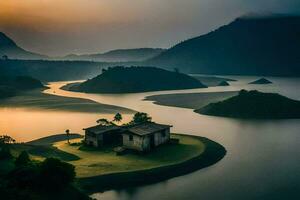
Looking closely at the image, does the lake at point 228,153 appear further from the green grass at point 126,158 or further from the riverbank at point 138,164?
the green grass at point 126,158

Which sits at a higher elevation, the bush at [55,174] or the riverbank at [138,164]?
the bush at [55,174]

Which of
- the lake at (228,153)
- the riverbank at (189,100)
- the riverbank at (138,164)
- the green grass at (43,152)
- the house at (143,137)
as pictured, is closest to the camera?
the lake at (228,153)

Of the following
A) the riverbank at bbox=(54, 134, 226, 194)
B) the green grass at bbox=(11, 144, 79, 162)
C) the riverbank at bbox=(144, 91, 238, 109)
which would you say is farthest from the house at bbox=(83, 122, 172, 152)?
the riverbank at bbox=(144, 91, 238, 109)

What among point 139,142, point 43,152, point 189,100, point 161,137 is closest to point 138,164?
point 139,142

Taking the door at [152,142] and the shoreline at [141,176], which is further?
the door at [152,142]

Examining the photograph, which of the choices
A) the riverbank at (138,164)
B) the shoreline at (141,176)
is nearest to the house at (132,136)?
the riverbank at (138,164)

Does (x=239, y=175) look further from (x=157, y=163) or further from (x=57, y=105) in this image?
(x=57, y=105)

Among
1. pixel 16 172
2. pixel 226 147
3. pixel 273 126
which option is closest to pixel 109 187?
pixel 16 172
